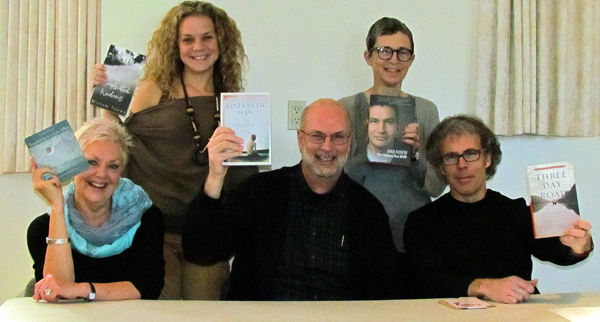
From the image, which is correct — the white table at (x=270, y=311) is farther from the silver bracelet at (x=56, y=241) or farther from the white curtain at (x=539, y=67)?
the white curtain at (x=539, y=67)

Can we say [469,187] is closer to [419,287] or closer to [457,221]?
[457,221]

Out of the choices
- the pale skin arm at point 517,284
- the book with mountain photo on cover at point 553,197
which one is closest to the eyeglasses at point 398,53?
the book with mountain photo on cover at point 553,197

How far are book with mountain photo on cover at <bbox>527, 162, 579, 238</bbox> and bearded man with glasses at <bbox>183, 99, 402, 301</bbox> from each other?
0.55 meters

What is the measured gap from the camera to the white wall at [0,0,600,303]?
275 cm

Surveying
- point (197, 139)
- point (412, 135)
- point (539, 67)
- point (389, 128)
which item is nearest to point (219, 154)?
point (197, 139)

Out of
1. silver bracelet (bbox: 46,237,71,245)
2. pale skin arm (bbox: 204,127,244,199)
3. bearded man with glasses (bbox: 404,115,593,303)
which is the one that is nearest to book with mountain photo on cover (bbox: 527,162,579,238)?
bearded man with glasses (bbox: 404,115,593,303)

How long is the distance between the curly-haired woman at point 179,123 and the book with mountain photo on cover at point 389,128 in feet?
1.93

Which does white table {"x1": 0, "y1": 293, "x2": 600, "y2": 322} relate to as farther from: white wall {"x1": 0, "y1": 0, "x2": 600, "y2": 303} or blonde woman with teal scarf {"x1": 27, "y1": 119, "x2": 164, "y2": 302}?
white wall {"x1": 0, "y1": 0, "x2": 600, "y2": 303}

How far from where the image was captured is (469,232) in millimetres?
2008

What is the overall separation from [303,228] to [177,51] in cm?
103

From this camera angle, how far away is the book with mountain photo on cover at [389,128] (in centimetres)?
222

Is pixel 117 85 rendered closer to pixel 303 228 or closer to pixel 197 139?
pixel 197 139

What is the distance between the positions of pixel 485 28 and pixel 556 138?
0.78m

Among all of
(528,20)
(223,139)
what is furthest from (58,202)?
(528,20)
